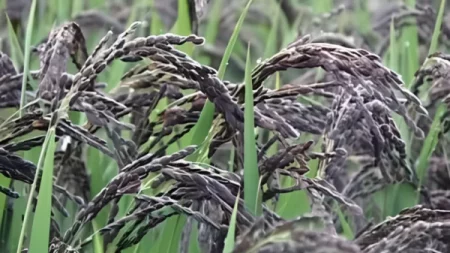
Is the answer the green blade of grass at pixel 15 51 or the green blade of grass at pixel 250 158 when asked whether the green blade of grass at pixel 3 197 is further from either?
the green blade of grass at pixel 15 51

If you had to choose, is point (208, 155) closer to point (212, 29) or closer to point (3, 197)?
point (3, 197)

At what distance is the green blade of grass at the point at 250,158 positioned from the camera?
0.82 metres

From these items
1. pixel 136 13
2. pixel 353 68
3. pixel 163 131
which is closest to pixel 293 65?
pixel 353 68

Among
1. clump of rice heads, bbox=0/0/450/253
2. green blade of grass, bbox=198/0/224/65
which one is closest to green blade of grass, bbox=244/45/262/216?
clump of rice heads, bbox=0/0/450/253

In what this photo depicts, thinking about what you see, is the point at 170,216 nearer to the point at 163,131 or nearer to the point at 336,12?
the point at 163,131

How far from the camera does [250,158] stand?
0.83 meters

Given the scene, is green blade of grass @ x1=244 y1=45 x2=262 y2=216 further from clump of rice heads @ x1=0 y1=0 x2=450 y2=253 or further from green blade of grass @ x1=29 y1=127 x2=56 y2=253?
green blade of grass @ x1=29 y1=127 x2=56 y2=253

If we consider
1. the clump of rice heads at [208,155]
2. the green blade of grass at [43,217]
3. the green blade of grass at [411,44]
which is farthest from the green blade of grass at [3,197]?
the green blade of grass at [411,44]

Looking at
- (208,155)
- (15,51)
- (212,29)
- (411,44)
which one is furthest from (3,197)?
(212,29)

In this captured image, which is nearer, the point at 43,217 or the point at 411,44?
the point at 43,217

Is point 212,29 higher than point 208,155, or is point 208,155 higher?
point 212,29

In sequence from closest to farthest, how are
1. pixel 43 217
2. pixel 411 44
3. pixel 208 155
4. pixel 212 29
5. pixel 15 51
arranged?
pixel 43 217, pixel 208 155, pixel 15 51, pixel 411 44, pixel 212 29

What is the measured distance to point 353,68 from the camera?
2.63 ft

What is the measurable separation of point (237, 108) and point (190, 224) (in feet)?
0.57
